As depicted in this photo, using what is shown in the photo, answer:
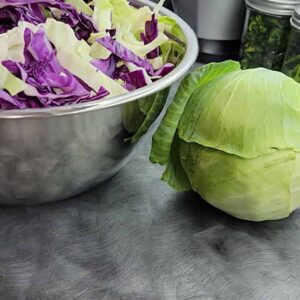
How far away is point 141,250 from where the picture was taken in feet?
2.36

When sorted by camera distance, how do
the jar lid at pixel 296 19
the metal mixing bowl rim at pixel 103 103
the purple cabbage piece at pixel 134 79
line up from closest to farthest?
1. the metal mixing bowl rim at pixel 103 103
2. the purple cabbage piece at pixel 134 79
3. the jar lid at pixel 296 19

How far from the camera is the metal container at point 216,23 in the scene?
1.24 metres

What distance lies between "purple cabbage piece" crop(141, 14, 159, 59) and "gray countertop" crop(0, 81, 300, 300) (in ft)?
0.69

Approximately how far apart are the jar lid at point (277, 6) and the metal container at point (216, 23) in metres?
0.13

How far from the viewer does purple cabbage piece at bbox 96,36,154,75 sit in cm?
76

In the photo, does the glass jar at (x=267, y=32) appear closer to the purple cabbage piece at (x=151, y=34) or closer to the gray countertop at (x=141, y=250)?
the purple cabbage piece at (x=151, y=34)

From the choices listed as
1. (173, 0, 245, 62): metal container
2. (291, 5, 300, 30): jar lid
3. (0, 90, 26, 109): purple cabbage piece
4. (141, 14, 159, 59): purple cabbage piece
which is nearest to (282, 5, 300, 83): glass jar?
(291, 5, 300, 30): jar lid

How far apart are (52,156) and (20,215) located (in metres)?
0.15

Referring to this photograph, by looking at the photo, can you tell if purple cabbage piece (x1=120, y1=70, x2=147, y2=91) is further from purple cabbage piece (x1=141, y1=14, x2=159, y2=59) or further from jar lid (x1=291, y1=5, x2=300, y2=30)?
jar lid (x1=291, y1=5, x2=300, y2=30)

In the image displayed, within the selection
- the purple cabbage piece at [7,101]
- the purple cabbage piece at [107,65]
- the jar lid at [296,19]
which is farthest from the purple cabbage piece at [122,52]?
the jar lid at [296,19]

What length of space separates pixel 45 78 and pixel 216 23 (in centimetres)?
68

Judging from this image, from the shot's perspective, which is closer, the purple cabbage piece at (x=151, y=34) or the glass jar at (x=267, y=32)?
the purple cabbage piece at (x=151, y=34)

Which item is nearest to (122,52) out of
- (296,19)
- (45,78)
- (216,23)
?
(45,78)

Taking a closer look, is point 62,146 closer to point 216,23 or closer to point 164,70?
point 164,70
